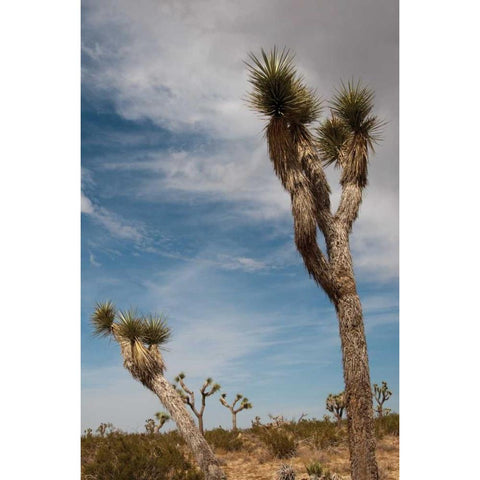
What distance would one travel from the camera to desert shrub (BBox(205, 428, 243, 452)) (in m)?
11.1

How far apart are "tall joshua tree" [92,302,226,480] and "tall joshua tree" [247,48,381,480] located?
2.66 m

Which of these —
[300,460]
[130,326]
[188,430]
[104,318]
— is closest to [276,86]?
[130,326]

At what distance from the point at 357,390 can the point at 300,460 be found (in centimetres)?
423

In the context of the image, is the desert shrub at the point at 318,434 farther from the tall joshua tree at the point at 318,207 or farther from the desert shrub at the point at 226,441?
the tall joshua tree at the point at 318,207

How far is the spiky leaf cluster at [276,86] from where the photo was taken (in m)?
6.15

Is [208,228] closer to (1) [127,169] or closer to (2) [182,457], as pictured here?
(1) [127,169]

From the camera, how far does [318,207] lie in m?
6.46

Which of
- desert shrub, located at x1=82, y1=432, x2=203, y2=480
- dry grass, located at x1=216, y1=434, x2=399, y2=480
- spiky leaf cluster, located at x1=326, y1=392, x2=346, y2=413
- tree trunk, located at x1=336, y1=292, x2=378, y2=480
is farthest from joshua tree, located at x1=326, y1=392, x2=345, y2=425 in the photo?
tree trunk, located at x1=336, y1=292, x2=378, y2=480

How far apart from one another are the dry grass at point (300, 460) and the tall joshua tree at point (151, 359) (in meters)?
1.42

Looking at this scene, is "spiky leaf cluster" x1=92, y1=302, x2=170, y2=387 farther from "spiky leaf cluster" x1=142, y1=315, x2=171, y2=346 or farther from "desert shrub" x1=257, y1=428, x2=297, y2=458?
"desert shrub" x1=257, y1=428, x2=297, y2=458
